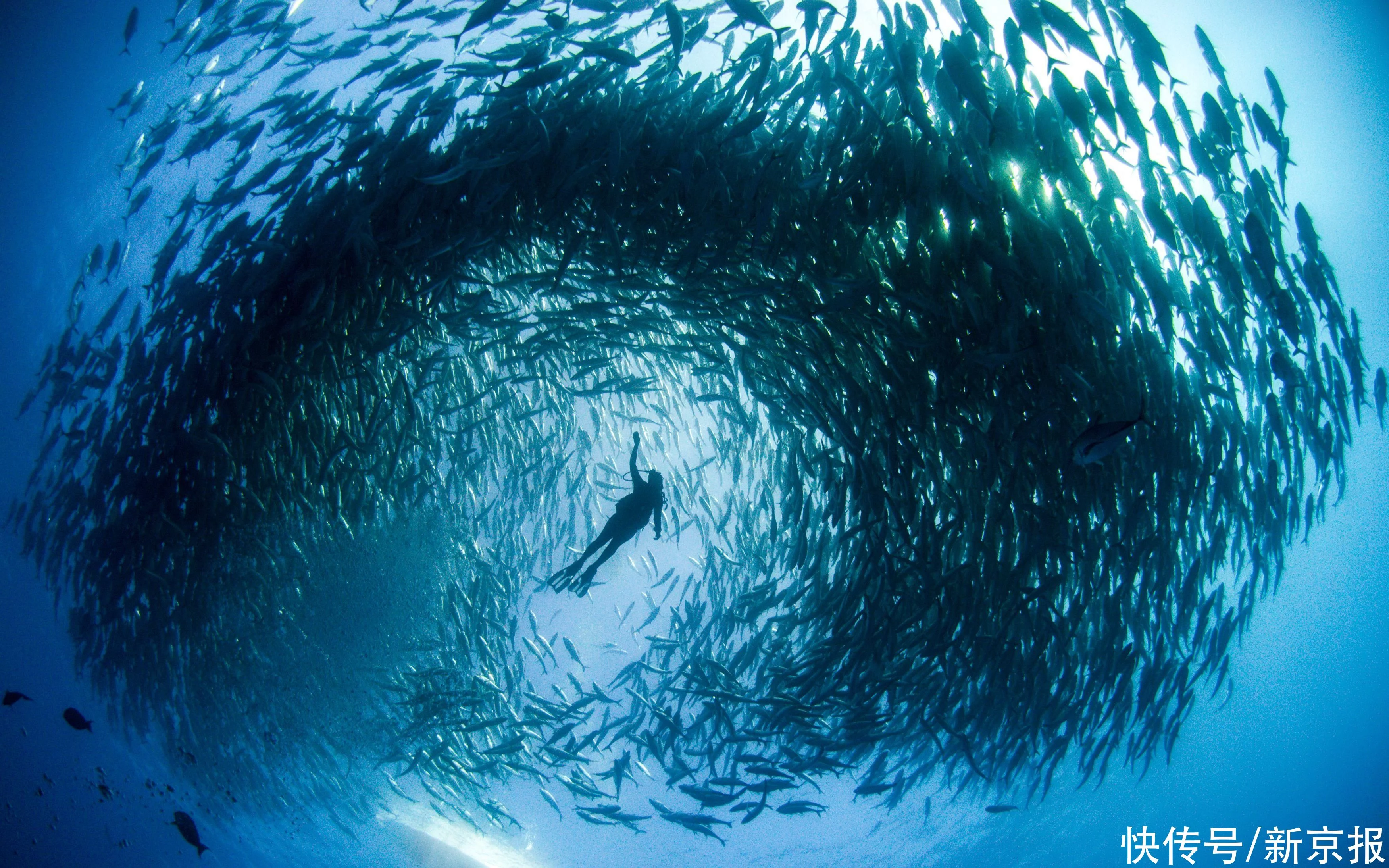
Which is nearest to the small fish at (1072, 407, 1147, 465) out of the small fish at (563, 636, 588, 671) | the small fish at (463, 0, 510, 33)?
the small fish at (463, 0, 510, 33)

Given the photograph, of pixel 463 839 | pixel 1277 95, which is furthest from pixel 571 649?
pixel 463 839

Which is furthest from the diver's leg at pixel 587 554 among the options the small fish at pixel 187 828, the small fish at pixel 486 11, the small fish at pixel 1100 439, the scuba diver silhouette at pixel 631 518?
the small fish at pixel 187 828

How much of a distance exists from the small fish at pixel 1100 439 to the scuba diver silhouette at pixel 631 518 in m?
3.50

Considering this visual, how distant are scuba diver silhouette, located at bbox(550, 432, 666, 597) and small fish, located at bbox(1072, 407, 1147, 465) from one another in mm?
3497

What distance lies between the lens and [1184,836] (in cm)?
3145

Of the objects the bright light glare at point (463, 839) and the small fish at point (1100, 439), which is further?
the bright light glare at point (463, 839)

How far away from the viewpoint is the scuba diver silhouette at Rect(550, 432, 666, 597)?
5.64 meters

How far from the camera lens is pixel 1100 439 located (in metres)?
3.09

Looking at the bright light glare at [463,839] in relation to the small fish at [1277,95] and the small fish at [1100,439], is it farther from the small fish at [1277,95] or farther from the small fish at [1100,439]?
the small fish at [1277,95]

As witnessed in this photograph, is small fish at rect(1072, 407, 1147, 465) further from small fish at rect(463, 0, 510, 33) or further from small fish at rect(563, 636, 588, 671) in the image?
small fish at rect(563, 636, 588, 671)

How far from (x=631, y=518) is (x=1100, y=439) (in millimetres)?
3954

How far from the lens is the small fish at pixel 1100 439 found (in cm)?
297

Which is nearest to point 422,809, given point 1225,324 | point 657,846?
point 657,846

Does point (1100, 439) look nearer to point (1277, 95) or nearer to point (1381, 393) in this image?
point (1277, 95)
